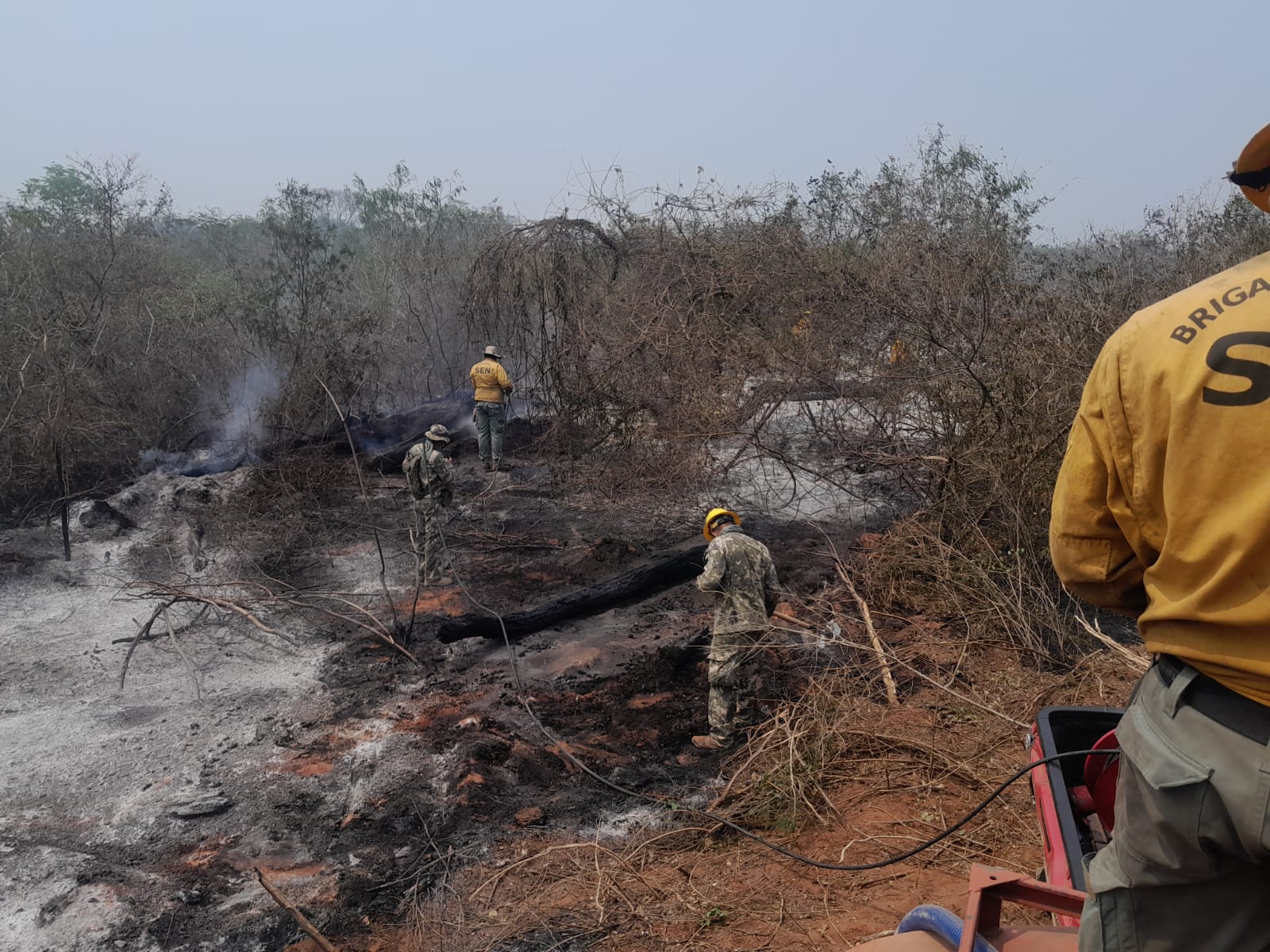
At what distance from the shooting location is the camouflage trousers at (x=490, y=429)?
13250mm

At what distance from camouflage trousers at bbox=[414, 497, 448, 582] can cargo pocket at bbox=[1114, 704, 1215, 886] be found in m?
8.18

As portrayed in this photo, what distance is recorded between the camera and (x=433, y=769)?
5.60m

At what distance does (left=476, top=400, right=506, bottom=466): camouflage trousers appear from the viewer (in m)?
13.2

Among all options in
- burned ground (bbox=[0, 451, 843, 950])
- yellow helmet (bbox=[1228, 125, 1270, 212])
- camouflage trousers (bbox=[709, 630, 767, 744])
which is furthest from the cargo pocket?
camouflage trousers (bbox=[709, 630, 767, 744])

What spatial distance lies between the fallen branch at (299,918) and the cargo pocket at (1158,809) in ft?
11.6

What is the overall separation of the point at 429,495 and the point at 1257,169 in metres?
8.31

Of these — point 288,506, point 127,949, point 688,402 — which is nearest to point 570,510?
point 688,402

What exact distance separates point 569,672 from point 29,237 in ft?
42.0

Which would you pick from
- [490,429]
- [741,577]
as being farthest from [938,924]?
[490,429]

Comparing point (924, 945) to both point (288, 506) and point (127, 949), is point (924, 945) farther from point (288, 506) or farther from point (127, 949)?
point (288, 506)

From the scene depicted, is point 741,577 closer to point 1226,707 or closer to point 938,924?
point 938,924

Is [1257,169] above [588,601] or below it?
above

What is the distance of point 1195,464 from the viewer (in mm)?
1344

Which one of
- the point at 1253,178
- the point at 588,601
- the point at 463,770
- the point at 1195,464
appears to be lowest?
the point at 463,770
